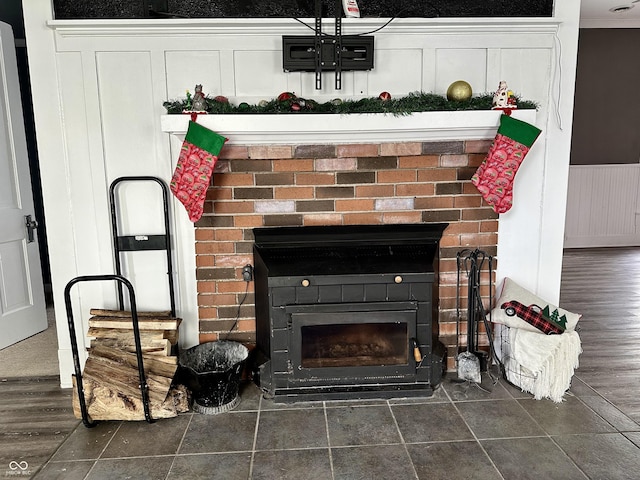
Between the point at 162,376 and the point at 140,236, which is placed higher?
the point at 140,236

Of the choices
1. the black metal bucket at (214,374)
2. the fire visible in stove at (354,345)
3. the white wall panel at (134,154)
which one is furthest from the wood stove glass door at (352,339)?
the white wall panel at (134,154)

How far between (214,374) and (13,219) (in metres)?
2.03

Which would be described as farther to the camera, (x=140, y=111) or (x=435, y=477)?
(x=140, y=111)

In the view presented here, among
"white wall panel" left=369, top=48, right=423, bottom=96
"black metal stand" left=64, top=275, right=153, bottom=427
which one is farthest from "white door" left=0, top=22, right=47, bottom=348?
"white wall panel" left=369, top=48, right=423, bottom=96

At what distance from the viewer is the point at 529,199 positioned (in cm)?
271

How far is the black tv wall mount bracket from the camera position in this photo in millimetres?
2460

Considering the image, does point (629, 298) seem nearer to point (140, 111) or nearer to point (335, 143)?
point (335, 143)

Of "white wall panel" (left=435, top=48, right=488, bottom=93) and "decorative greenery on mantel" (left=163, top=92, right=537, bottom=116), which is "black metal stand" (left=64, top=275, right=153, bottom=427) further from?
"white wall panel" (left=435, top=48, right=488, bottom=93)

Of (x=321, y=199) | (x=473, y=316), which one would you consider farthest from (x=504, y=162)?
Answer: (x=321, y=199)

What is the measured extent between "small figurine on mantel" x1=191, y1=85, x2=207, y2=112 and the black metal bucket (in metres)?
1.19

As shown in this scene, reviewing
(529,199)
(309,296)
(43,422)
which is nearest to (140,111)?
(309,296)

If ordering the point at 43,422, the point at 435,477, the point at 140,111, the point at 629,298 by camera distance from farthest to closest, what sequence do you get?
the point at 629,298
the point at 140,111
the point at 43,422
the point at 435,477

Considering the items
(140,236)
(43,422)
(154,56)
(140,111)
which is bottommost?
(43,422)

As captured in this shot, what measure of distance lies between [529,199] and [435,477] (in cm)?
155
